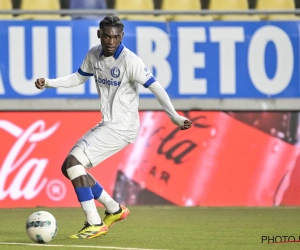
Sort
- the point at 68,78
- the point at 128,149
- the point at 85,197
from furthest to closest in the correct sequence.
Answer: the point at 128,149
the point at 68,78
the point at 85,197

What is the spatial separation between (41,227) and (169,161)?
480 centimetres

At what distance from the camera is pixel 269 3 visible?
13.4 meters

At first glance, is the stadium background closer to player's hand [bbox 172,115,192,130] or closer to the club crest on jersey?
the club crest on jersey

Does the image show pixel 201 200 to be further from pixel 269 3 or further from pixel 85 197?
pixel 85 197

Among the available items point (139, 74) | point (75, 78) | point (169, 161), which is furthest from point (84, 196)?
point (169, 161)

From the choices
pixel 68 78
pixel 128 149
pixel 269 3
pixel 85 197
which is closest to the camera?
pixel 85 197

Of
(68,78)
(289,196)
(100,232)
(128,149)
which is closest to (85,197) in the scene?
(100,232)

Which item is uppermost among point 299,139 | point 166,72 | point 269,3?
point 269,3

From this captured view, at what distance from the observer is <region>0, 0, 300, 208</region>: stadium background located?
1235 centimetres

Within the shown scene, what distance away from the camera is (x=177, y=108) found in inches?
494

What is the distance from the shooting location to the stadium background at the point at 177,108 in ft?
40.5

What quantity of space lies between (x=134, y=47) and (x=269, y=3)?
2.21 m

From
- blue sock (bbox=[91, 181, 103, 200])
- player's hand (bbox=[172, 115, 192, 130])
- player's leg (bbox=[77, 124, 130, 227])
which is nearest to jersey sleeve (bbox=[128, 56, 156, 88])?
player's hand (bbox=[172, 115, 192, 130])

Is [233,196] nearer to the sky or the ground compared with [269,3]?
nearer to the ground
